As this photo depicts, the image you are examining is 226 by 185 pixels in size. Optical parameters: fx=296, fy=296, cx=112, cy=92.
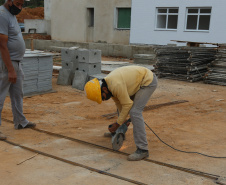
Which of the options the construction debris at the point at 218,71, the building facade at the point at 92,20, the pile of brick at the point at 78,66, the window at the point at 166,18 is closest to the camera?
the pile of brick at the point at 78,66

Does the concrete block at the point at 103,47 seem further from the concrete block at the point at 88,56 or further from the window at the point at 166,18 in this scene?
the concrete block at the point at 88,56

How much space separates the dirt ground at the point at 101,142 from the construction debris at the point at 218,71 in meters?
2.79

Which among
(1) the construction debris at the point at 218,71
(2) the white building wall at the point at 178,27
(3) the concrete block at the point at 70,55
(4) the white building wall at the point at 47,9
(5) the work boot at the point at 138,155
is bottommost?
(5) the work boot at the point at 138,155

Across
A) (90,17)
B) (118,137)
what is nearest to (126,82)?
(118,137)

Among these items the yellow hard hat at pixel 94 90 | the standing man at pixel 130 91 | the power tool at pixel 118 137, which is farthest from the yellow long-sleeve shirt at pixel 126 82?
the power tool at pixel 118 137

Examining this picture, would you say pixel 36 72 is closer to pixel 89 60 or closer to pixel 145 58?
pixel 89 60

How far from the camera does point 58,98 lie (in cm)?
902

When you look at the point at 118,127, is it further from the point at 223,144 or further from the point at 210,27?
the point at 210,27

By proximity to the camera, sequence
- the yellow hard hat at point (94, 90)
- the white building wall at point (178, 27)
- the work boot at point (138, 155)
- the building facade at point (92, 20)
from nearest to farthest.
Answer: the yellow hard hat at point (94, 90) < the work boot at point (138, 155) < the white building wall at point (178, 27) < the building facade at point (92, 20)

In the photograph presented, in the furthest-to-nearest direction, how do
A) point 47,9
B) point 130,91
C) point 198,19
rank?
point 47,9 → point 198,19 → point 130,91

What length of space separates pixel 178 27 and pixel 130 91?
640 inches

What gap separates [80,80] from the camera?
10.4 m

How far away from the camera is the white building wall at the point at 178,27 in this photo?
17.8 metres

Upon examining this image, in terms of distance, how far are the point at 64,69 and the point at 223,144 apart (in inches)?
278
